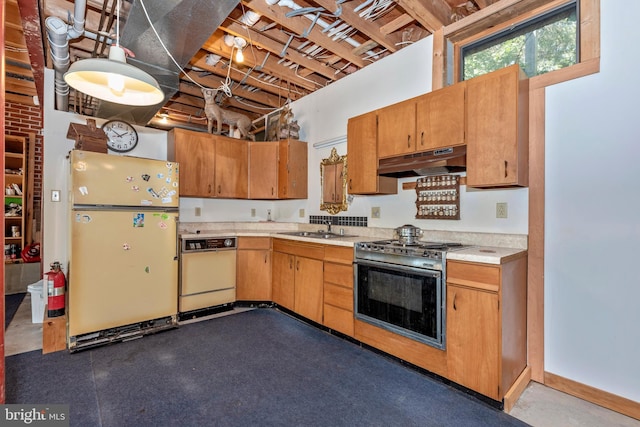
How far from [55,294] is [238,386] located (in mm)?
1901

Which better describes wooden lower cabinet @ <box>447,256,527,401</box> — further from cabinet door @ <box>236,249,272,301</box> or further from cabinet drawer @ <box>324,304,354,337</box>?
cabinet door @ <box>236,249,272,301</box>

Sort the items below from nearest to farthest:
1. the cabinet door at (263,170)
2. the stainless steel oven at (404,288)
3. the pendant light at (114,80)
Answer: the pendant light at (114,80), the stainless steel oven at (404,288), the cabinet door at (263,170)

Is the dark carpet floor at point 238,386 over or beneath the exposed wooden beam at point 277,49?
beneath

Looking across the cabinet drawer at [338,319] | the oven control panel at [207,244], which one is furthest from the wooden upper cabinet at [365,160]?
the oven control panel at [207,244]

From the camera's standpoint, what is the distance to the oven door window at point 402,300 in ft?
7.12

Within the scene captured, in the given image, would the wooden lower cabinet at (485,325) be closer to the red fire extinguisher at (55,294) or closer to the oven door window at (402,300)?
the oven door window at (402,300)

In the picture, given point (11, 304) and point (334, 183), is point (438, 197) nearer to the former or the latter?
point (334, 183)

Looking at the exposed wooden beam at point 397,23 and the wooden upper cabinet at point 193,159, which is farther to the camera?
the wooden upper cabinet at point 193,159

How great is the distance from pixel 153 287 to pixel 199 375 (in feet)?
3.93

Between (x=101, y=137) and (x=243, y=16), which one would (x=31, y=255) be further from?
(x=243, y=16)

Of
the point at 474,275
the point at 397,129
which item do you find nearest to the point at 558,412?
the point at 474,275

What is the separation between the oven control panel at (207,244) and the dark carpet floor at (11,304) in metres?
1.93

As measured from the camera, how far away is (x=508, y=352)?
6.40 feet

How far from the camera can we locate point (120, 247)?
2838 millimetres
